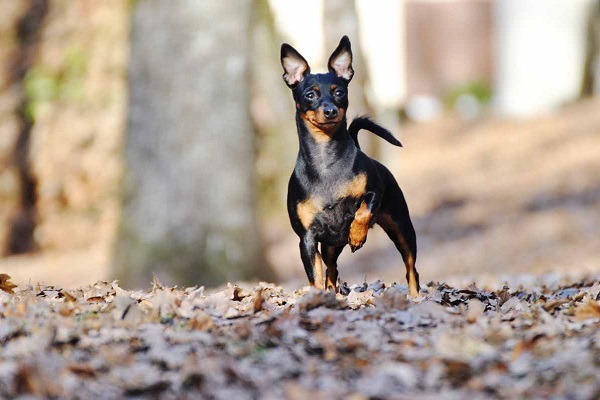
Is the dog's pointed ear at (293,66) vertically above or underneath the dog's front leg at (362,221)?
above

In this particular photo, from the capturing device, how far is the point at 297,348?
452cm

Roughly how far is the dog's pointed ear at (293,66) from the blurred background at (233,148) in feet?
6.71

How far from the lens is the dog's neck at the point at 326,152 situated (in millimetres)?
5297

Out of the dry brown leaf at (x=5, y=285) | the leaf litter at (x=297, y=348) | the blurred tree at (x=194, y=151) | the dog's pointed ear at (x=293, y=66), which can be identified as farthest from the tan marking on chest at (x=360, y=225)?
the blurred tree at (x=194, y=151)

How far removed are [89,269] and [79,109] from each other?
3246mm

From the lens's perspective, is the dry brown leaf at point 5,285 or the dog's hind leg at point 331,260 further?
the dry brown leaf at point 5,285

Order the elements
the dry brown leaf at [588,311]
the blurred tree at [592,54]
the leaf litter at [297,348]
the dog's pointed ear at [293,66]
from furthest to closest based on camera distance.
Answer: the blurred tree at [592,54], the dog's pointed ear at [293,66], the dry brown leaf at [588,311], the leaf litter at [297,348]

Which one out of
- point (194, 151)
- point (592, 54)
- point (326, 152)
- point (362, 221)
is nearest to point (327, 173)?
point (326, 152)

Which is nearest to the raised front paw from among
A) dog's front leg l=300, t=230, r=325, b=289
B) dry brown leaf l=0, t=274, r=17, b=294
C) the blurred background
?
dog's front leg l=300, t=230, r=325, b=289

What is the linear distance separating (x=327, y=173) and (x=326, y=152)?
11 cm

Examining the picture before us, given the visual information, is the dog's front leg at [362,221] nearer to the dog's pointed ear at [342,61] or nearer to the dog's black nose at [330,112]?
the dog's black nose at [330,112]

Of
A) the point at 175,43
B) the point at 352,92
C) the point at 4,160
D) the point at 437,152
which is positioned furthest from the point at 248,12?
the point at 437,152

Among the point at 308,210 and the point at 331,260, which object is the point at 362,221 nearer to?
the point at 308,210

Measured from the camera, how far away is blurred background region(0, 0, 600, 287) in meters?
10.1
